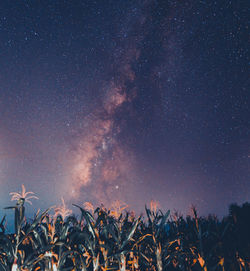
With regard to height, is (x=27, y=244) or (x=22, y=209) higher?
(x=22, y=209)

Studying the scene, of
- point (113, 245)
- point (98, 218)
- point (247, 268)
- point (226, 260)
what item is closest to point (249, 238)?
point (226, 260)

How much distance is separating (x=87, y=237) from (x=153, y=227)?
5.32ft

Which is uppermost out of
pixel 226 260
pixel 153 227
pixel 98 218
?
pixel 98 218

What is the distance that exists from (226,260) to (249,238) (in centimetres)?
283

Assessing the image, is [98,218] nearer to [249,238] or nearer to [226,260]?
[226,260]

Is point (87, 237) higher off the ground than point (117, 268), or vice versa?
point (87, 237)

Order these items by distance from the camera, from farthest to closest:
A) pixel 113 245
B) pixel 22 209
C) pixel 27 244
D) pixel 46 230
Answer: pixel 27 244 < pixel 113 245 < pixel 46 230 < pixel 22 209

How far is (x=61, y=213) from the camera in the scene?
17.9ft

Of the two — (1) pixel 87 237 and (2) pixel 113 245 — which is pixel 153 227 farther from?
(1) pixel 87 237

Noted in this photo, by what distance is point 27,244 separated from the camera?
5.36 meters

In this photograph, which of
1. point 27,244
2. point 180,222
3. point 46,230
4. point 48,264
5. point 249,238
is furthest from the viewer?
point 249,238

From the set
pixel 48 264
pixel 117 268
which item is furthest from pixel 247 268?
pixel 48 264

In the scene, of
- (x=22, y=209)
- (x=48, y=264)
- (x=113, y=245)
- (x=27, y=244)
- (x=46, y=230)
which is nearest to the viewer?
(x=22, y=209)

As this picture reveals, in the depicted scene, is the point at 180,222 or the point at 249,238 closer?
the point at 180,222
